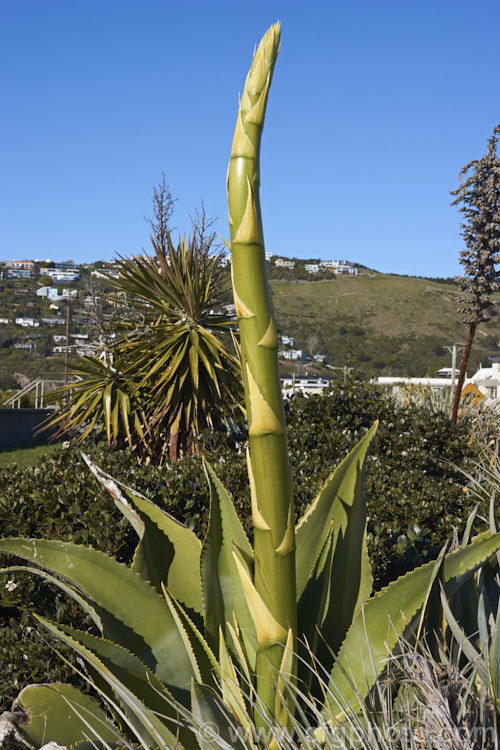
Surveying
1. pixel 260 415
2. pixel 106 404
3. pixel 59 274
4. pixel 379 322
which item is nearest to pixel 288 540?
pixel 260 415

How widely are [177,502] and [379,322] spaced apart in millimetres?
→ 74843

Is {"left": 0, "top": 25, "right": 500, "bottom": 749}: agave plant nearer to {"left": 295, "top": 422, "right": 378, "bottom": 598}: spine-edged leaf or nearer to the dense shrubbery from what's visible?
{"left": 295, "top": 422, "right": 378, "bottom": 598}: spine-edged leaf

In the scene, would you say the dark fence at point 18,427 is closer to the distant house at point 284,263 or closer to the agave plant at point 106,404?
the agave plant at point 106,404

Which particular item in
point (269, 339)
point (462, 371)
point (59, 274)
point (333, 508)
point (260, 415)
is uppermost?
point (59, 274)

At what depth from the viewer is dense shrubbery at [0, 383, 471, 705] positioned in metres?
2.52

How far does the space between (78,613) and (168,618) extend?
933 mm

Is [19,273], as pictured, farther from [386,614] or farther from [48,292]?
[386,614]

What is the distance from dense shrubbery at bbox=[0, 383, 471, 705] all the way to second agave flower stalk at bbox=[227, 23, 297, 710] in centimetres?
152

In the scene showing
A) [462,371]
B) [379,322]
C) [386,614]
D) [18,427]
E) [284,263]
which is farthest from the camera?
[284,263]

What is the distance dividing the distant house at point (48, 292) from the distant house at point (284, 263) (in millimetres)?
39100

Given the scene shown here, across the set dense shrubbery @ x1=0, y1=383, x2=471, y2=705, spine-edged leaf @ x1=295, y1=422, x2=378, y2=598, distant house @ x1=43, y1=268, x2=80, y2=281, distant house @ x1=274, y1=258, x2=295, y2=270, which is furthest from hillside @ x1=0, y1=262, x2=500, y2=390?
spine-edged leaf @ x1=295, y1=422, x2=378, y2=598

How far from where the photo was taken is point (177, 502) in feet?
10.5

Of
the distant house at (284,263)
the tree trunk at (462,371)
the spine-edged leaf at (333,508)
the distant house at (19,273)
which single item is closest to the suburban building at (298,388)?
Answer: the spine-edged leaf at (333,508)

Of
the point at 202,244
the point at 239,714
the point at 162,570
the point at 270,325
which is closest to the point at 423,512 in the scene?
the point at 162,570
